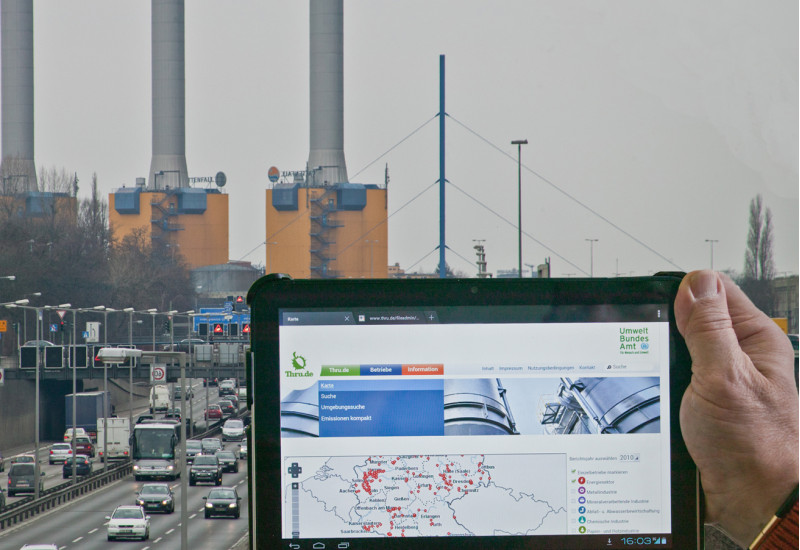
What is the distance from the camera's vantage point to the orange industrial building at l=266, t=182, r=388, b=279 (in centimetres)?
11306

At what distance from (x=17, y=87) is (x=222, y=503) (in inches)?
3241

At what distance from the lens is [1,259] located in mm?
76500

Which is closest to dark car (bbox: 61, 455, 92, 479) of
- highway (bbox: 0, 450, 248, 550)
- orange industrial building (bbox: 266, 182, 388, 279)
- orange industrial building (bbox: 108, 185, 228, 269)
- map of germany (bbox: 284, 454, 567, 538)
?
highway (bbox: 0, 450, 248, 550)

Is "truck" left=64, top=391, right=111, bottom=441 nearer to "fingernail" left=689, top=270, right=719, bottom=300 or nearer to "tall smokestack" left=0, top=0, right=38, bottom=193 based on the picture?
"fingernail" left=689, top=270, right=719, bottom=300

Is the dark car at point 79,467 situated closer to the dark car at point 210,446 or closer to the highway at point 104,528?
the highway at point 104,528

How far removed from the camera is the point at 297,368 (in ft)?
8.24

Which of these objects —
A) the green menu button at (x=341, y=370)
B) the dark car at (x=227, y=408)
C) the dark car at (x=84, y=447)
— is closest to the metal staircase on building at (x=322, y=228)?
the dark car at (x=227, y=408)

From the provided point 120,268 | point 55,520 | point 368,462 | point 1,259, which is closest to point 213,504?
point 55,520

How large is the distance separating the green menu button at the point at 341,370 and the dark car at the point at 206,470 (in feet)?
141

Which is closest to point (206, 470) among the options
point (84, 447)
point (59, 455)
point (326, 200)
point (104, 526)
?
point (104, 526)

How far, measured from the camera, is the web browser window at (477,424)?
2482 millimetres

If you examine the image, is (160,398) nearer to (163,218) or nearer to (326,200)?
(326,200)

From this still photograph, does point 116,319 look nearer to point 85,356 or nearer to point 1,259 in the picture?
point 1,259

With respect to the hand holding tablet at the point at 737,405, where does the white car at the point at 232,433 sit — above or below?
below
